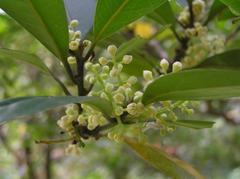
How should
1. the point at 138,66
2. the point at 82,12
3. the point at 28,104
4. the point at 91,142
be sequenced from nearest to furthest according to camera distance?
1. the point at 28,104
2. the point at 82,12
3. the point at 138,66
4. the point at 91,142

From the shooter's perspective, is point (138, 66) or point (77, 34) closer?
point (77, 34)

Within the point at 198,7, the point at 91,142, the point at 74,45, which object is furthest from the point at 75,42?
the point at 91,142

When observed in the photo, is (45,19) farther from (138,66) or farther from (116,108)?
(138,66)

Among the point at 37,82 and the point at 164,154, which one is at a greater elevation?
the point at 164,154

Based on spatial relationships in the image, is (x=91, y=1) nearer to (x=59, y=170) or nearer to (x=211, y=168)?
(x=211, y=168)

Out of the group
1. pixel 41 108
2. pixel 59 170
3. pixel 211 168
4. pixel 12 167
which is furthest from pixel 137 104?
pixel 59 170

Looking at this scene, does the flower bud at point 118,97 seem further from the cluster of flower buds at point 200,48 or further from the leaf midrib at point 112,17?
the cluster of flower buds at point 200,48

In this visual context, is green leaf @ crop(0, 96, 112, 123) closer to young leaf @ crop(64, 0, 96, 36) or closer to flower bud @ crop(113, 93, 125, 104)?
flower bud @ crop(113, 93, 125, 104)
